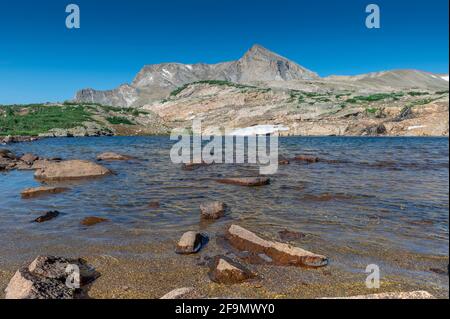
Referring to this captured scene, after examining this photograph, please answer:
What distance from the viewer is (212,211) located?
12.1m

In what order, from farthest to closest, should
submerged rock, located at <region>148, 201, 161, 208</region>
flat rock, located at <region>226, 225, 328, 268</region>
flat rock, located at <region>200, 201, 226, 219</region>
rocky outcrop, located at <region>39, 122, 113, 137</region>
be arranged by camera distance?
rocky outcrop, located at <region>39, 122, 113, 137</region>, submerged rock, located at <region>148, 201, 161, 208</region>, flat rock, located at <region>200, 201, 226, 219</region>, flat rock, located at <region>226, 225, 328, 268</region>

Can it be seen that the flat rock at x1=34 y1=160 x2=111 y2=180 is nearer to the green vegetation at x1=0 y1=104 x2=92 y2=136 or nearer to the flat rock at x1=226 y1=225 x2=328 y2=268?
the flat rock at x1=226 y1=225 x2=328 y2=268

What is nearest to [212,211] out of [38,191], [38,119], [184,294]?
[184,294]

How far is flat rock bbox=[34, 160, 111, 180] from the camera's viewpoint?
2025cm

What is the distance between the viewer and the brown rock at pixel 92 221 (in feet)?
37.5

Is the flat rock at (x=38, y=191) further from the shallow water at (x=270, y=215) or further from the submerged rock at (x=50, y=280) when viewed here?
the submerged rock at (x=50, y=280)

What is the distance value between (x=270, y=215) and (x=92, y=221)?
620 cm

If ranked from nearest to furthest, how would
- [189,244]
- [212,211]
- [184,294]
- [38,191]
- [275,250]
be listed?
[184,294], [275,250], [189,244], [212,211], [38,191]

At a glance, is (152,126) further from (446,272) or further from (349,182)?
(446,272)

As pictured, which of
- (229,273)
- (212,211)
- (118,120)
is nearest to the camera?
(229,273)

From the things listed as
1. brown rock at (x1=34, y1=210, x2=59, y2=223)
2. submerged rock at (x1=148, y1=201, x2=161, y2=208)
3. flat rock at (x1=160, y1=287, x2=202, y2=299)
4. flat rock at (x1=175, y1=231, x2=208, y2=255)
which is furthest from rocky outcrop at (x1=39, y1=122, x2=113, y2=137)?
flat rock at (x1=160, y1=287, x2=202, y2=299)

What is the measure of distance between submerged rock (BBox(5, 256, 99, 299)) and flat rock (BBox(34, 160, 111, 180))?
13776 millimetres

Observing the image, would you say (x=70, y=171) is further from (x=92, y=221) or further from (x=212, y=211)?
(x=212, y=211)
